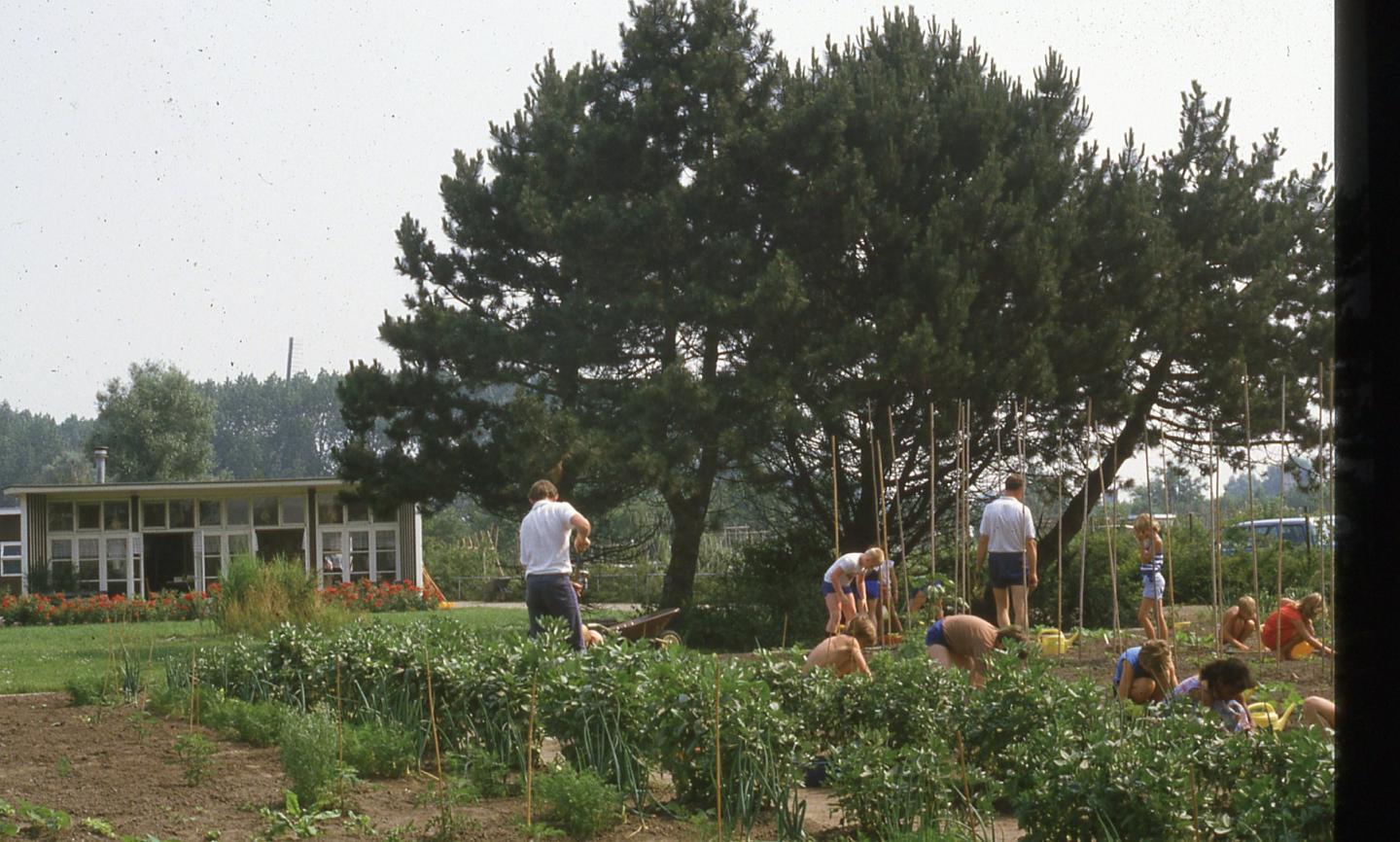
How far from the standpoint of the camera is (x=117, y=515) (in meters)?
36.2

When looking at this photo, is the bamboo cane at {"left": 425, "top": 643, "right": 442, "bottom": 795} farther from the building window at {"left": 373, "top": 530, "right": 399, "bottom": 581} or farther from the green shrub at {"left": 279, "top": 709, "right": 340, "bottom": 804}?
the building window at {"left": 373, "top": 530, "right": 399, "bottom": 581}

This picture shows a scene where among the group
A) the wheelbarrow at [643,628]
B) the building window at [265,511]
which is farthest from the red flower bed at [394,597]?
the wheelbarrow at [643,628]

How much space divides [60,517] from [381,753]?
32.2m

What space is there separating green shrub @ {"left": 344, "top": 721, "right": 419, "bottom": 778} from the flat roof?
28332mm

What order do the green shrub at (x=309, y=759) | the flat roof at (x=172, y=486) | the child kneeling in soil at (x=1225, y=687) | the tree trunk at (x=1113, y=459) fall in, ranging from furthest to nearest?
1. the flat roof at (x=172, y=486)
2. the tree trunk at (x=1113, y=459)
3. the child kneeling in soil at (x=1225, y=687)
4. the green shrub at (x=309, y=759)

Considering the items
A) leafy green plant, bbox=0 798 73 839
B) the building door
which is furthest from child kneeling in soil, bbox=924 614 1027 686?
the building door

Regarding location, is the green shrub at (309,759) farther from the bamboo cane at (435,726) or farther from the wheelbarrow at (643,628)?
the wheelbarrow at (643,628)

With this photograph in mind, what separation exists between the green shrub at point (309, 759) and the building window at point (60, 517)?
32.4 metres

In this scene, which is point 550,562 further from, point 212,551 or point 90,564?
point 90,564

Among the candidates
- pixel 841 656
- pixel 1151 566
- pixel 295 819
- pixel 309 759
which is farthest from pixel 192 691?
pixel 1151 566

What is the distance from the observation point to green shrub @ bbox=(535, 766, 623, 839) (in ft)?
18.4

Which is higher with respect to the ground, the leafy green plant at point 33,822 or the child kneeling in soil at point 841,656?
the child kneeling in soil at point 841,656

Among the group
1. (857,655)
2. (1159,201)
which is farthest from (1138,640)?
(1159,201)

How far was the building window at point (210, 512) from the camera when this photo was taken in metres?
36.8
